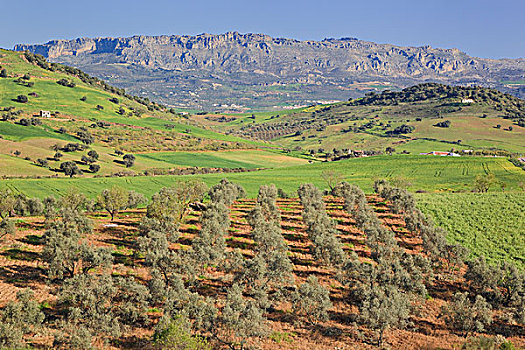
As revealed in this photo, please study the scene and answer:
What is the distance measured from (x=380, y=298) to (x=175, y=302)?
2618cm

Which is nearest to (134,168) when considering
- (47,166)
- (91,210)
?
(47,166)

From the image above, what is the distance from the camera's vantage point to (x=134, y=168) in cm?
17588

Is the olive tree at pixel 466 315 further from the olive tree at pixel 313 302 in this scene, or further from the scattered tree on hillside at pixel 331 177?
the scattered tree on hillside at pixel 331 177

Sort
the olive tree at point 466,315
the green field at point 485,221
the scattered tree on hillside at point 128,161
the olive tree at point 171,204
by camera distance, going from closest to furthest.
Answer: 1. the olive tree at point 466,315
2. the olive tree at point 171,204
3. the green field at point 485,221
4. the scattered tree on hillside at point 128,161

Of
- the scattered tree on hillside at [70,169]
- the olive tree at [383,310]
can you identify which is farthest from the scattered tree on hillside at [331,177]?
the olive tree at [383,310]

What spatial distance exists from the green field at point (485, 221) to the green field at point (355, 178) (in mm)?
31363

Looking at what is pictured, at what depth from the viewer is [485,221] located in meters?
95.8

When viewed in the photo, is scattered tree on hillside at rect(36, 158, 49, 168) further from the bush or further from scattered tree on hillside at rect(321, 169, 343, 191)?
the bush

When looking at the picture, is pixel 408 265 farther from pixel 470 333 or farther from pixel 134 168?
pixel 134 168

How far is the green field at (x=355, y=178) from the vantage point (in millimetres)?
121500

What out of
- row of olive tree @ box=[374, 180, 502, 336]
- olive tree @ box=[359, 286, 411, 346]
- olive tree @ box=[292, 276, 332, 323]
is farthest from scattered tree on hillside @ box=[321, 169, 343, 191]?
olive tree @ box=[292, 276, 332, 323]

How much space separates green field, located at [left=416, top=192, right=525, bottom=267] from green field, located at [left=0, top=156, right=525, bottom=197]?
103ft

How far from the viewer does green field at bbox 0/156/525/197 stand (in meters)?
122

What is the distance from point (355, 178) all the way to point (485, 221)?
74.0m
